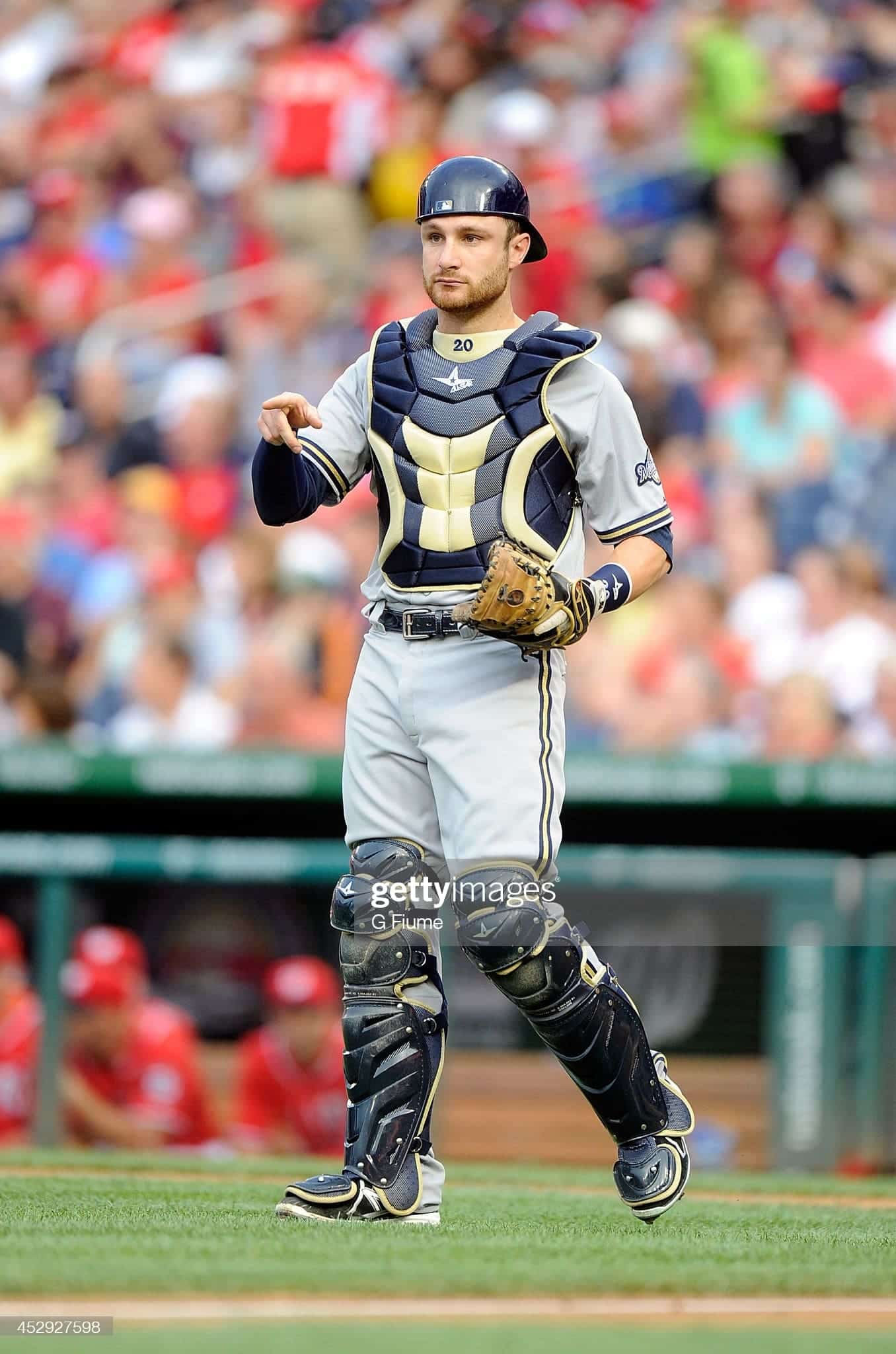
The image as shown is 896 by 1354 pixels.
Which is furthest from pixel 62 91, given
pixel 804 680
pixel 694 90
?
pixel 804 680

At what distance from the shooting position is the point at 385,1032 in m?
3.90

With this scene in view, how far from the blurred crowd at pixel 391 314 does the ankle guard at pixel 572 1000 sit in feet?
10.7

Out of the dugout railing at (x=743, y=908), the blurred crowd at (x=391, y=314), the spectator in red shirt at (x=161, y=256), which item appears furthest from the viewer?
the spectator in red shirt at (x=161, y=256)

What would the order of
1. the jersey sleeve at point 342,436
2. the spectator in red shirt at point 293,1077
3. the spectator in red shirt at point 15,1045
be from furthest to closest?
1. the spectator in red shirt at point 15,1045
2. the spectator in red shirt at point 293,1077
3. the jersey sleeve at point 342,436

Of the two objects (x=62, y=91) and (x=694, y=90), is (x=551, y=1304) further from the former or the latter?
(x=62, y=91)

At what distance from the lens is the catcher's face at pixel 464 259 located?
3.99 meters

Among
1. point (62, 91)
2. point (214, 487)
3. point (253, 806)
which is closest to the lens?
point (253, 806)

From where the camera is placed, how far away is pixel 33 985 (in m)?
7.46

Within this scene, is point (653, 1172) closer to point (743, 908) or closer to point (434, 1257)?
point (434, 1257)

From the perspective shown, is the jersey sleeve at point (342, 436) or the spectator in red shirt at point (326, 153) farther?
the spectator in red shirt at point (326, 153)

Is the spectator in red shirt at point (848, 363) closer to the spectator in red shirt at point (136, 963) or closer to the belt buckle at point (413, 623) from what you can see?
the spectator in red shirt at point (136, 963)

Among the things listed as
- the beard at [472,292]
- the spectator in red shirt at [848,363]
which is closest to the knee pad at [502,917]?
the beard at [472,292]

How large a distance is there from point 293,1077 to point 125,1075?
595 millimetres

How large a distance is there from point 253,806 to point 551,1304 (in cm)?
494
